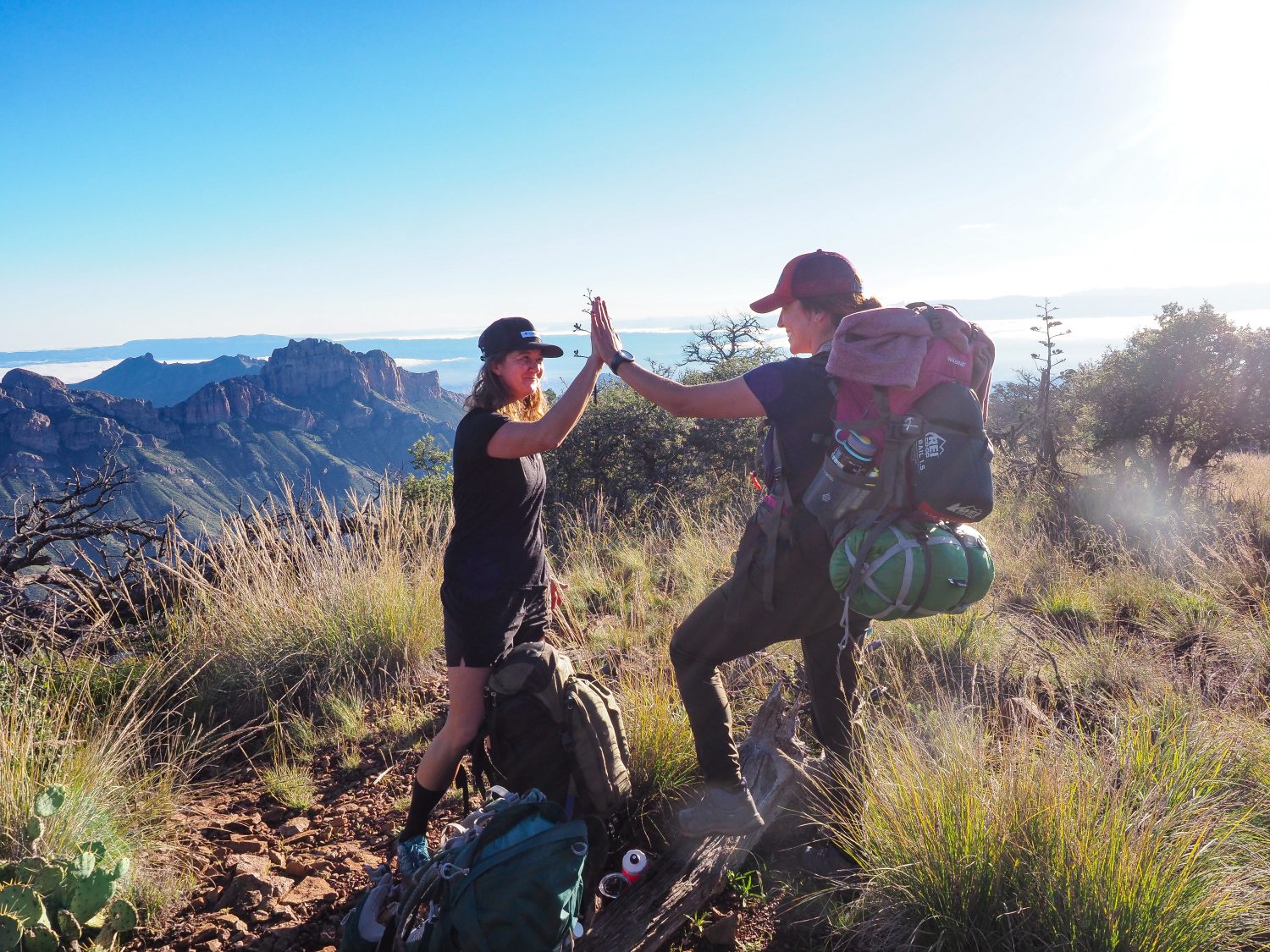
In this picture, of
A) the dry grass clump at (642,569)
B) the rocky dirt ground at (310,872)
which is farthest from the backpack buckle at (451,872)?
the dry grass clump at (642,569)

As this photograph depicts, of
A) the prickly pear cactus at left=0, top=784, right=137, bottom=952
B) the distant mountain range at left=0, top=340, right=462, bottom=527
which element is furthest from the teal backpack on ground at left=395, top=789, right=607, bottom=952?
the distant mountain range at left=0, top=340, right=462, bottom=527

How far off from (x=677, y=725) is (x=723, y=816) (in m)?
0.58

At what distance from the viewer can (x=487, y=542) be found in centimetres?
283

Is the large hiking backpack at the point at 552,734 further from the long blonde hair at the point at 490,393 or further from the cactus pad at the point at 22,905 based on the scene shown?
the cactus pad at the point at 22,905

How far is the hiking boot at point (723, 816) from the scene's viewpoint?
8.94 ft

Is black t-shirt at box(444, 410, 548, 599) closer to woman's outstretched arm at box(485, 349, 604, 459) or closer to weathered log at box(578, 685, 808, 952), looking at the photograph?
woman's outstretched arm at box(485, 349, 604, 459)

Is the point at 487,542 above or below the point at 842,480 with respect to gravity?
below

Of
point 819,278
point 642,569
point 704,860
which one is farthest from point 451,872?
point 642,569

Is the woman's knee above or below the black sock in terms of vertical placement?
above

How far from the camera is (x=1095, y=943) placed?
6.40 feet

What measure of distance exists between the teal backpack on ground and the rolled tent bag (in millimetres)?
1146

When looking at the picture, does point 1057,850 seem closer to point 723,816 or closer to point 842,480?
point 723,816

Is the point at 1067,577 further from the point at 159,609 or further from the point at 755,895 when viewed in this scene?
the point at 159,609

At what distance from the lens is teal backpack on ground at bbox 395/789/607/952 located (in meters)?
2.06
